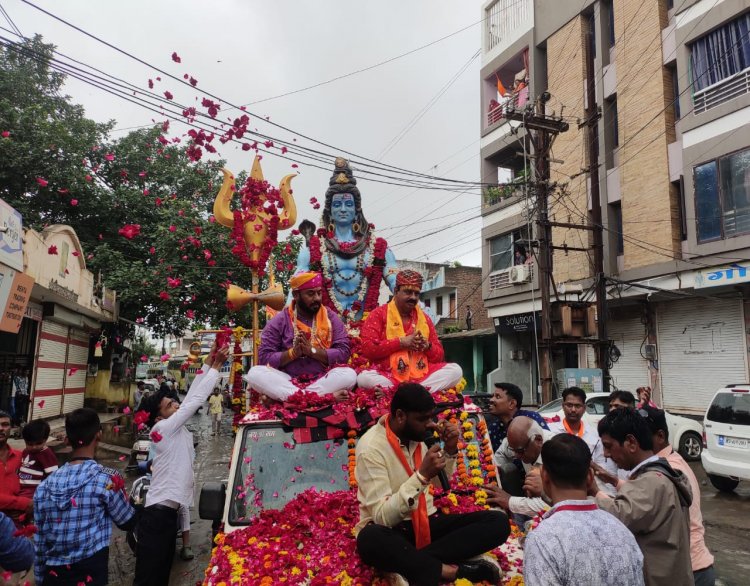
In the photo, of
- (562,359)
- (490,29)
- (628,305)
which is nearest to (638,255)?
(628,305)

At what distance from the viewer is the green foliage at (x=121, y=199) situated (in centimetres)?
1734

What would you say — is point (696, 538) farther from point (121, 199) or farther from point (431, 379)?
point (121, 199)

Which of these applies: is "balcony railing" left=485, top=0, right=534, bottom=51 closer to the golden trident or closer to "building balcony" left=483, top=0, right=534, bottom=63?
"building balcony" left=483, top=0, right=534, bottom=63

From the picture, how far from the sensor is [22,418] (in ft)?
47.3

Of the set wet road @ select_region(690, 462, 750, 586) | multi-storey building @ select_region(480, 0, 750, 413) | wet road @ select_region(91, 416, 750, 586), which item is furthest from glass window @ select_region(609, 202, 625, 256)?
wet road @ select_region(690, 462, 750, 586)

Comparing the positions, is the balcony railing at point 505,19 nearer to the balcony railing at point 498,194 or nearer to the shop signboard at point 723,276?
the balcony railing at point 498,194

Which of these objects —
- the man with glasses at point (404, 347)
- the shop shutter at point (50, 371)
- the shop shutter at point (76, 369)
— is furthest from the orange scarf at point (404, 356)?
the shop shutter at point (76, 369)

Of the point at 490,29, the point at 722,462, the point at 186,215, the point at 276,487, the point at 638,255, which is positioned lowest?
the point at 722,462

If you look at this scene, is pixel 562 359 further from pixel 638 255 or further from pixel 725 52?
pixel 725 52

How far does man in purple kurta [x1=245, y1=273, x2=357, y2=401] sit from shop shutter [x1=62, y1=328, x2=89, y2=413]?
52.5ft

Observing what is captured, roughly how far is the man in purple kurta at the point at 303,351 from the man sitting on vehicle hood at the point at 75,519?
1.28 meters

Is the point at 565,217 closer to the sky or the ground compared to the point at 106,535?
closer to the sky

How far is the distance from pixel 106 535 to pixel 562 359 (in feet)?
64.6

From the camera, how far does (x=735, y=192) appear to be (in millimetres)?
13883
